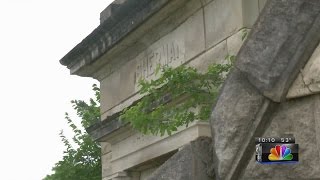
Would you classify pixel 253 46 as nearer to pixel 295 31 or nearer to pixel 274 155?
pixel 295 31

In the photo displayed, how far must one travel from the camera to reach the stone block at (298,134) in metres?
3.25

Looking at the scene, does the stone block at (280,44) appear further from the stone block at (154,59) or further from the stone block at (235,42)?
the stone block at (154,59)

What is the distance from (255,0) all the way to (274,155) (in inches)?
159

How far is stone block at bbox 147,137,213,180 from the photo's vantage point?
3705 millimetres

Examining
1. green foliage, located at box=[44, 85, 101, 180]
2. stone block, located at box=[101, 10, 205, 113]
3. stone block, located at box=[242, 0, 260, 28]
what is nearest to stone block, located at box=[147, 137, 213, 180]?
stone block, located at box=[242, 0, 260, 28]

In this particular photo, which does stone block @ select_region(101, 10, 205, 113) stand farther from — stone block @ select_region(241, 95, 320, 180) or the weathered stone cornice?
stone block @ select_region(241, 95, 320, 180)

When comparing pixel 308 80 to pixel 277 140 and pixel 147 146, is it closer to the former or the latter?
pixel 277 140

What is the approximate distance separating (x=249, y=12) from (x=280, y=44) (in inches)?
144

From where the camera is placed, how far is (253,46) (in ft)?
11.5

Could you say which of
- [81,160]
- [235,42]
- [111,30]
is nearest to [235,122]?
[235,42]

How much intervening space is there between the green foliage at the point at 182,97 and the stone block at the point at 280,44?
10.1ft

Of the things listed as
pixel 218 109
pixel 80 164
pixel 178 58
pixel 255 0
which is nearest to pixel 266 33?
pixel 218 109

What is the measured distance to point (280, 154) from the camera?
3.28 meters

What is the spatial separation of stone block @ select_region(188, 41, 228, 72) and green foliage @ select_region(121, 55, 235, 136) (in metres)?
0.23
